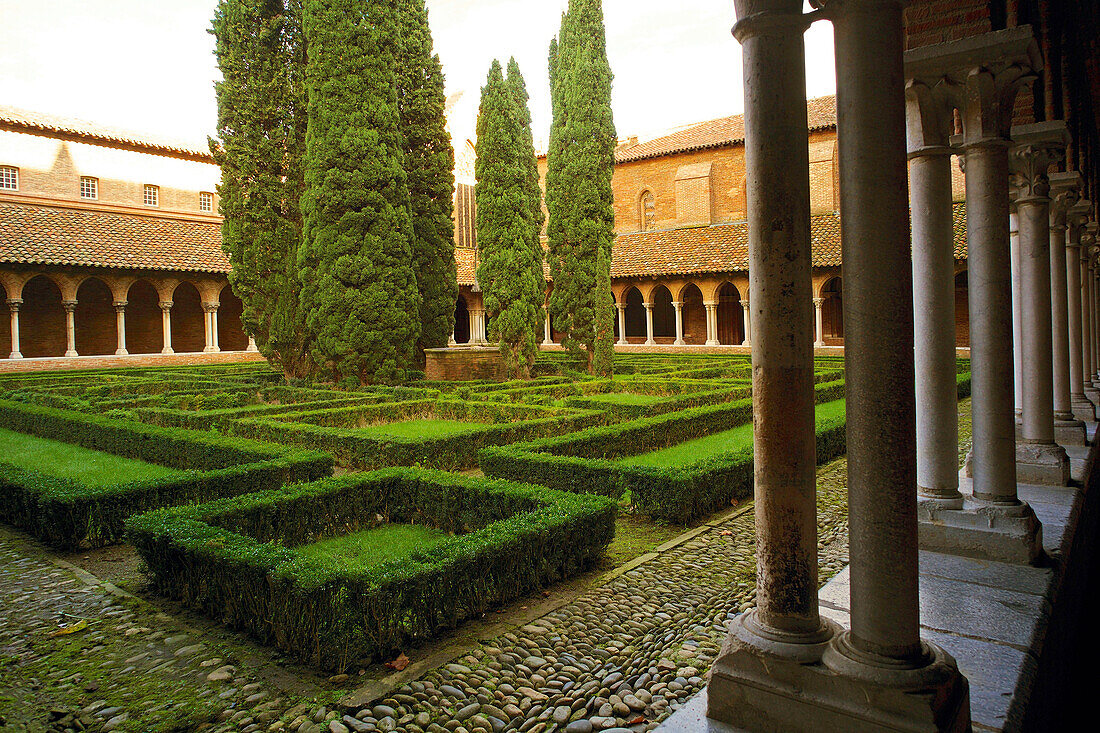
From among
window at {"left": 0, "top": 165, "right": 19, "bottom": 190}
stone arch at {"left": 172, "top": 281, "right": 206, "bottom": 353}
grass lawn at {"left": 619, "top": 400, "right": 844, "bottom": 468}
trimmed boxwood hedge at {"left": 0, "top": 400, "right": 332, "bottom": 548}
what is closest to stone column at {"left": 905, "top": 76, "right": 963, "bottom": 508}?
grass lawn at {"left": 619, "top": 400, "right": 844, "bottom": 468}

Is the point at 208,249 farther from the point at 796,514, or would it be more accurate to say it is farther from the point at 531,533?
the point at 796,514

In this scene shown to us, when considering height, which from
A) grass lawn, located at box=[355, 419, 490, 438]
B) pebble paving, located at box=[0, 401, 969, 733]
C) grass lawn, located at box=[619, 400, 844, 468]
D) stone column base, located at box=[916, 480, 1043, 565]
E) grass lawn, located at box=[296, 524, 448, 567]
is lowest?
pebble paving, located at box=[0, 401, 969, 733]

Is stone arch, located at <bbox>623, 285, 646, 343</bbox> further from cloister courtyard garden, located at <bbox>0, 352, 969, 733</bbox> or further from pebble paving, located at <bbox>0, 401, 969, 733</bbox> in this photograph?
pebble paving, located at <bbox>0, 401, 969, 733</bbox>

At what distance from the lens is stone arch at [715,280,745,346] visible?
2717 cm

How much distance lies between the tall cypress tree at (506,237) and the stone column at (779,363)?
45.8 ft

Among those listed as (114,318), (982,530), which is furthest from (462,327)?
(982,530)

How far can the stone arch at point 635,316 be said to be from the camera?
31.3 meters

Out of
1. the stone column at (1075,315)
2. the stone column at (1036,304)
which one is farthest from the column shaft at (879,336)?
the stone column at (1075,315)

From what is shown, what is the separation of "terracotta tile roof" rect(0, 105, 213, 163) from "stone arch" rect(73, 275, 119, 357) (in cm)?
592

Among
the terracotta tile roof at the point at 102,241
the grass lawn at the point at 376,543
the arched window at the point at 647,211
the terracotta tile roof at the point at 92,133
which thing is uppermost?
the terracotta tile roof at the point at 92,133

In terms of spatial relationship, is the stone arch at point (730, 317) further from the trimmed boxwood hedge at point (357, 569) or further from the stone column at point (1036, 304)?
the trimmed boxwood hedge at point (357, 569)

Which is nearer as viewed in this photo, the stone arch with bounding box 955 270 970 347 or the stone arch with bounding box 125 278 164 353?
the stone arch with bounding box 955 270 970 347

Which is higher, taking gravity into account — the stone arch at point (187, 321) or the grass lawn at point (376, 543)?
the stone arch at point (187, 321)

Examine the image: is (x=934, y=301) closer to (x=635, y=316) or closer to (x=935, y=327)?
(x=935, y=327)
